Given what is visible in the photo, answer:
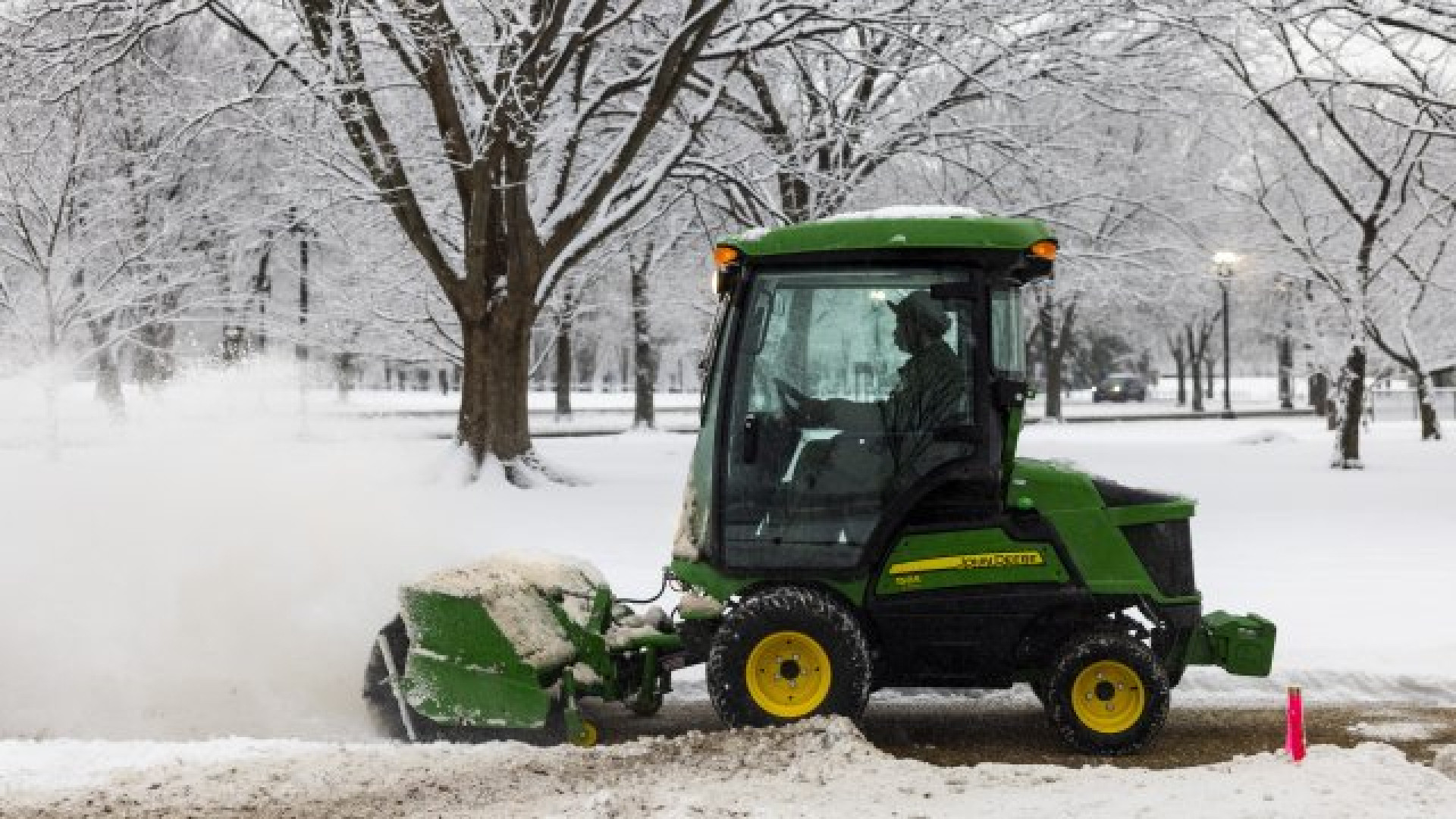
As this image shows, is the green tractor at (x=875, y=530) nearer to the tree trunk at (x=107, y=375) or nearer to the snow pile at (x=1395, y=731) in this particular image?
the snow pile at (x=1395, y=731)

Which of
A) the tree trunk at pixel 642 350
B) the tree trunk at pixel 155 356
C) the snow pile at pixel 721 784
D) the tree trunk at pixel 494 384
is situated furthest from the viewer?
the tree trunk at pixel 642 350

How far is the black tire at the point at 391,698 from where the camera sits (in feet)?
19.4

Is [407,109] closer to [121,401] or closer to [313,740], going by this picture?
[121,401]

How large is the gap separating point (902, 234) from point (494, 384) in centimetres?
1264

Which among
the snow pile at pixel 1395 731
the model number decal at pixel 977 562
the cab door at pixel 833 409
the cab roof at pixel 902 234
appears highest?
the cab roof at pixel 902 234

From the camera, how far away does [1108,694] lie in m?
5.76

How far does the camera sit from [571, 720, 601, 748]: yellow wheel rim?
570 centimetres

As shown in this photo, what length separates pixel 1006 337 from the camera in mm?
5703

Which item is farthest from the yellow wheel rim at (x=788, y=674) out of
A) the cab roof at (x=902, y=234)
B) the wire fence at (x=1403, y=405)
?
the wire fence at (x=1403, y=405)

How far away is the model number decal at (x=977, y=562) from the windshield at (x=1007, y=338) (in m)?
0.73

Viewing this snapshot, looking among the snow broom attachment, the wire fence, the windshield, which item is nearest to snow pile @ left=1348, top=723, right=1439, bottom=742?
the windshield

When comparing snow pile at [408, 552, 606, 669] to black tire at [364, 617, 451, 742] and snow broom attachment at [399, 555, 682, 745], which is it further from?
black tire at [364, 617, 451, 742]

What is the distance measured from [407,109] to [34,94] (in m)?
8.69

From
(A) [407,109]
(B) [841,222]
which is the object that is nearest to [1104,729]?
(B) [841,222]
